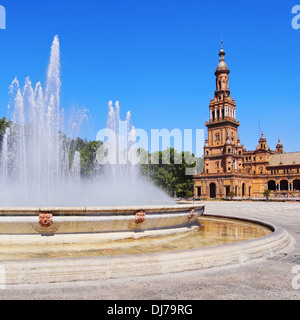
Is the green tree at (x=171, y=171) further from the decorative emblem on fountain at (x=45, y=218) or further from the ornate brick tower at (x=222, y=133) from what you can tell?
the decorative emblem on fountain at (x=45, y=218)

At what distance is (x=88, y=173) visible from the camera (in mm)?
52719

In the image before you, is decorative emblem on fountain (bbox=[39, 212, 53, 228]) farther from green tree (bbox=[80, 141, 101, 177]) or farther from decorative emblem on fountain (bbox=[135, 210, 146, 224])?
green tree (bbox=[80, 141, 101, 177])

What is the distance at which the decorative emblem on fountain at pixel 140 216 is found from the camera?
787 cm

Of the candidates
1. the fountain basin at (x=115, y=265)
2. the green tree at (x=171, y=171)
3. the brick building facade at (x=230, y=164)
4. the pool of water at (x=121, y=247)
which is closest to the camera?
the fountain basin at (x=115, y=265)

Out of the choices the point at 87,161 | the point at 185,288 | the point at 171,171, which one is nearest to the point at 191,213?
the point at 185,288

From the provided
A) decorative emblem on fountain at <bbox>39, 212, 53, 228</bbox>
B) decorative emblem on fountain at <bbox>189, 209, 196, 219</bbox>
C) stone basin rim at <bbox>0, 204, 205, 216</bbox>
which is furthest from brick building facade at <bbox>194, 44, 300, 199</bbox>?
decorative emblem on fountain at <bbox>39, 212, 53, 228</bbox>

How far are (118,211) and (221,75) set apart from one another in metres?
77.2

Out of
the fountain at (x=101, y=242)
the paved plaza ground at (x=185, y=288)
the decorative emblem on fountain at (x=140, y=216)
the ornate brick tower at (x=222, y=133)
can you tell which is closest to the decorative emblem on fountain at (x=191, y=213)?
the fountain at (x=101, y=242)

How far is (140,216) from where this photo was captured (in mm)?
7906

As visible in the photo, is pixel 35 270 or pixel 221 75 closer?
pixel 35 270

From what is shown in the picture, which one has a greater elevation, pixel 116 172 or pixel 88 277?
pixel 116 172

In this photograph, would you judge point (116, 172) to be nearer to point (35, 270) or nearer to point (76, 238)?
point (76, 238)

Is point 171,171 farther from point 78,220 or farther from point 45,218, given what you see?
point 45,218
